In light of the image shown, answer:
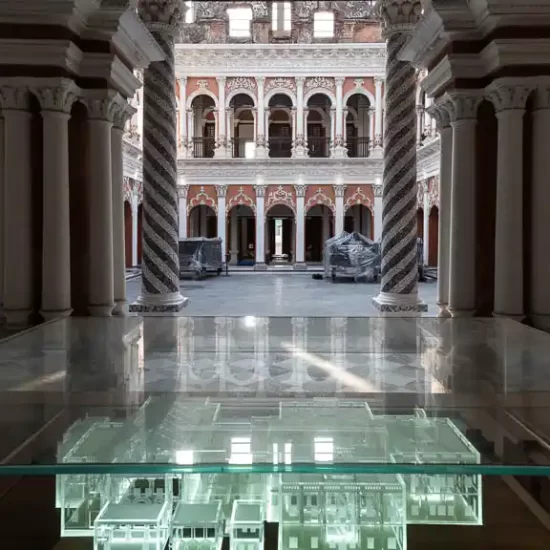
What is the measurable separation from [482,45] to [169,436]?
4.80 meters

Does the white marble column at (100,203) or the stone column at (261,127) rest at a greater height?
the stone column at (261,127)

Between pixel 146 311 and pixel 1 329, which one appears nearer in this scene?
pixel 1 329

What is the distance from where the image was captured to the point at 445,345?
3533 mm

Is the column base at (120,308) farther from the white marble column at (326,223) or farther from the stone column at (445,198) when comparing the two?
the white marble column at (326,223)

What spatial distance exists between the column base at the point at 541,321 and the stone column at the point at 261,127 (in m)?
23.5

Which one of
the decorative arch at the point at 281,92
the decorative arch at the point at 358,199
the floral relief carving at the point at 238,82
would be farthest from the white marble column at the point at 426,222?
the floral relief carving at the point at 238,82

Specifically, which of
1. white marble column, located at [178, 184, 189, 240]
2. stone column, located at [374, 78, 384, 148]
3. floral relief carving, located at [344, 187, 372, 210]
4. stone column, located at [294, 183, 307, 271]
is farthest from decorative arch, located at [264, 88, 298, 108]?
white marble column, located at [178, 184, 189, 240]

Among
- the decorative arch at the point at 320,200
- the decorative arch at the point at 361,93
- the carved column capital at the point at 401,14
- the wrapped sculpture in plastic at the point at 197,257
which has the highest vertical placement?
the decorative arch at the point at 361,93

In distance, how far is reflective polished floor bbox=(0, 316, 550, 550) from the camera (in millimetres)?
1704

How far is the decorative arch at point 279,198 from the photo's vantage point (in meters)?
28.5

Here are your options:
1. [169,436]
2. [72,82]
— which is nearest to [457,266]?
[72,82]

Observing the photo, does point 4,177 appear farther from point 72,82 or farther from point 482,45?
point 482,45

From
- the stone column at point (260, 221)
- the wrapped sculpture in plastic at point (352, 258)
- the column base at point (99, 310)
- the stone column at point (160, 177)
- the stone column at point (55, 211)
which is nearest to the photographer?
the stone column at point (55, 211)

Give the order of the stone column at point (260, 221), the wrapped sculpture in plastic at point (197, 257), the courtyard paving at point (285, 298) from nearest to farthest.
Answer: the courtyard paving at point (285, 298)
the wrapped sculpture in plastic at point (197, 257)
the stone column at point (260, 221)
